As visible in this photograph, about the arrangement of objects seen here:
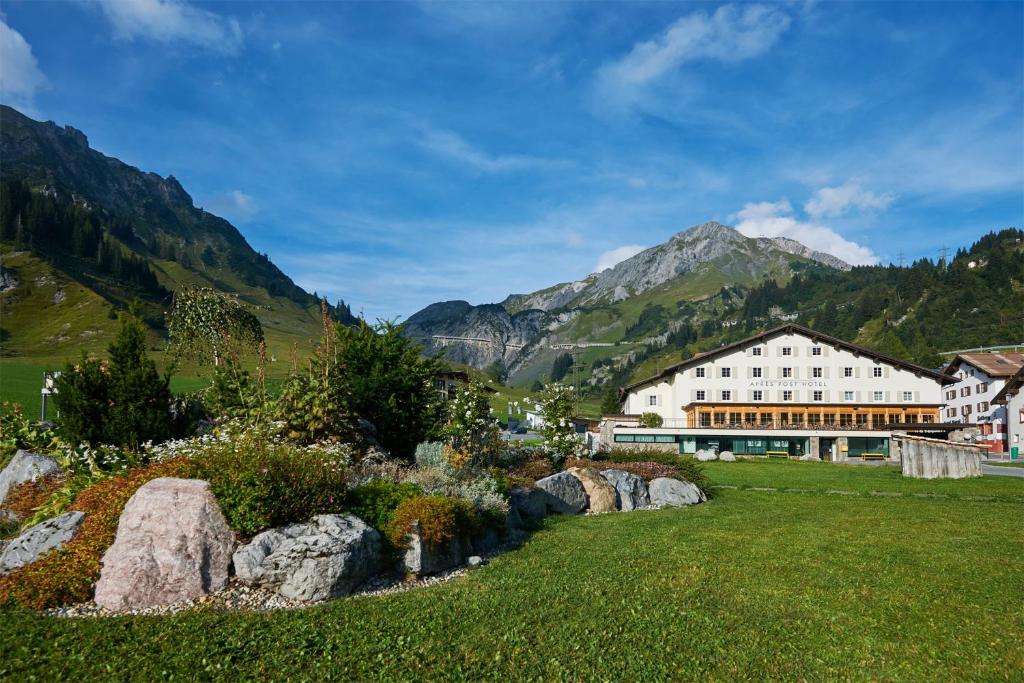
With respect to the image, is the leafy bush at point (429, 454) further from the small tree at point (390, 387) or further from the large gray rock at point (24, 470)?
the large gray rock at point (24, 470)

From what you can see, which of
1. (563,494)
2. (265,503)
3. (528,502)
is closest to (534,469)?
(563,494)

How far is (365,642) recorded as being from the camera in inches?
289

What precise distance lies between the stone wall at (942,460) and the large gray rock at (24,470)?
32.5m

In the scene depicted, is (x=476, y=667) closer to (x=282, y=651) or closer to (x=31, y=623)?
(x=282, y=651)

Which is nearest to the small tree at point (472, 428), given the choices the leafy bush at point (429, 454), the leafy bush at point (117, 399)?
the leafy bush at point (429, 454)

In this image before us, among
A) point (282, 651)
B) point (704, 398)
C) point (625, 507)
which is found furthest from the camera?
point (704, 398)

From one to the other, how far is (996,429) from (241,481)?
83292 mm

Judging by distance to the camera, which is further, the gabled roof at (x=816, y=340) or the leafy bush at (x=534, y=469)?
the gabled roof at (x=816, y=340)

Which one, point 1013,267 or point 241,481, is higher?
point 1013,267

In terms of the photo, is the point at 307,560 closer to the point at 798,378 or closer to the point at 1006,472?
the point at 1006,472

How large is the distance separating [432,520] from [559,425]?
47.9 feet

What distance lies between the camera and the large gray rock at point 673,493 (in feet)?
67.1

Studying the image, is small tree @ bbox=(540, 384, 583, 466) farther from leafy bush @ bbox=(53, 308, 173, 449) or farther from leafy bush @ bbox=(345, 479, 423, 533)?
leafy bush @ bbox=(53, 308, 173, 449)

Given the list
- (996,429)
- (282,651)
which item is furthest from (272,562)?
(996,429)
